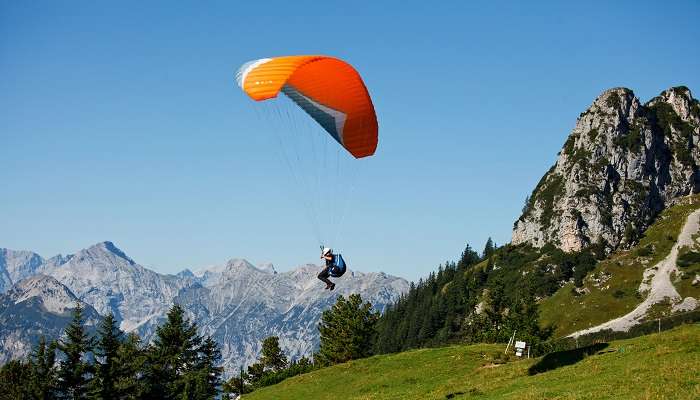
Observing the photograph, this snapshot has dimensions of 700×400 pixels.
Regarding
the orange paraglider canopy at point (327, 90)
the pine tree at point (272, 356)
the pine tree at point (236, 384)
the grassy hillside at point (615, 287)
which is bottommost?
→ the pine tree at point (236, 384)

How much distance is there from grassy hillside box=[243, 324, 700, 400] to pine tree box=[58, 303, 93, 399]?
20733 millimetres

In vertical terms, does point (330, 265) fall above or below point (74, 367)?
above

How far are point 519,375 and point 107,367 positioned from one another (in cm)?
4618

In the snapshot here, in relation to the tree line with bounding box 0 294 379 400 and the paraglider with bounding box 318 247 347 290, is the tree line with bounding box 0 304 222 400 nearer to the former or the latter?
the tree line with bounding box 0 294 379 400

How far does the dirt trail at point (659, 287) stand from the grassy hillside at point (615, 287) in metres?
1.75

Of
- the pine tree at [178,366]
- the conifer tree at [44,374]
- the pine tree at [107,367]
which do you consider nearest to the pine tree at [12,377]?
the conifer tree at [44,374]

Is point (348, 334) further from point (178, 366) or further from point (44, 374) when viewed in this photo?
point (44, 374)

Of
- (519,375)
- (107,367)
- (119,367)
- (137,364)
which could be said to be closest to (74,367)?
(107,367)

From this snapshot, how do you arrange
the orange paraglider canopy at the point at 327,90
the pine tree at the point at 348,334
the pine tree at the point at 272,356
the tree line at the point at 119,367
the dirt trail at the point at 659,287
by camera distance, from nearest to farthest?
the orange paraglider canopy at the point at 327,90 → the tree line at the point at 119,367 → the pine tree at the point at 348,334 → the pine tree at the point at 272,356 → the dirt trail at the point at 659,287

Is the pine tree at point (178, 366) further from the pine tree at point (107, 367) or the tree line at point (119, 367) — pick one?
the pine tree at point (107, 367)

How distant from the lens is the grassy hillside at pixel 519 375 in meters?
25.1

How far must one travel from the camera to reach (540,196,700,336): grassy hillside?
151375 mm

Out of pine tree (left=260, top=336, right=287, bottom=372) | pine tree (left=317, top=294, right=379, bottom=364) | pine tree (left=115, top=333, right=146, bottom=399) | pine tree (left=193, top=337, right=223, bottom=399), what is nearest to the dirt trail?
pine tree (left=260, top=336, right=287, bottom=372)

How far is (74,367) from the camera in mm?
66000
